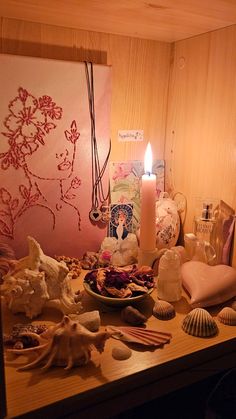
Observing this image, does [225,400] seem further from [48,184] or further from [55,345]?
[48,184]

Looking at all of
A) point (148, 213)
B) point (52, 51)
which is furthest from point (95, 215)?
point (52, 51)

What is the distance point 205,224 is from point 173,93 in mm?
335

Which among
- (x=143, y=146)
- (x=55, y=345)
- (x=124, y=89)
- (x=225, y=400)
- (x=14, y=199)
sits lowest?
(x=225, y=400)

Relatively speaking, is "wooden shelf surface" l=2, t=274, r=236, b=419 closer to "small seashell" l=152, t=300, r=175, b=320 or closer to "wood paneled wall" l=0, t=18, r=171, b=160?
"small seashell" l=152, t=300, r=175, b=320

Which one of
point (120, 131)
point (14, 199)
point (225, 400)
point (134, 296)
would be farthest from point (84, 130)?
point (225, 400)

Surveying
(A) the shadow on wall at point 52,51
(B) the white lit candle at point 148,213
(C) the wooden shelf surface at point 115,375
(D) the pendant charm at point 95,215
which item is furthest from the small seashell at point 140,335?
(A) the shadow on wall at point 52,51

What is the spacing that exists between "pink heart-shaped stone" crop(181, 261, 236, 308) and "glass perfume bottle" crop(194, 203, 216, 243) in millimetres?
89

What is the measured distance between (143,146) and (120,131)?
0.24ft

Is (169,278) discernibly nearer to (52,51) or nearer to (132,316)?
(132,316)

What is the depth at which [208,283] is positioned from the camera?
705 millimetres

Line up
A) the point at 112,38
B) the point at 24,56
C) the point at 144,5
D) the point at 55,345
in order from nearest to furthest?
the point at 55,345 < the point at 144,5 < the point at 24,56 < the point at 112,38

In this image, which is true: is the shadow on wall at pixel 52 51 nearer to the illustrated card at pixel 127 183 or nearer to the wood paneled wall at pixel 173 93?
the wood paneled wall at pixel 173 93

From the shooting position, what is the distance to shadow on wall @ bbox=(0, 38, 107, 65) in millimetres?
758

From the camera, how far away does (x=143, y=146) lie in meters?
0.95
